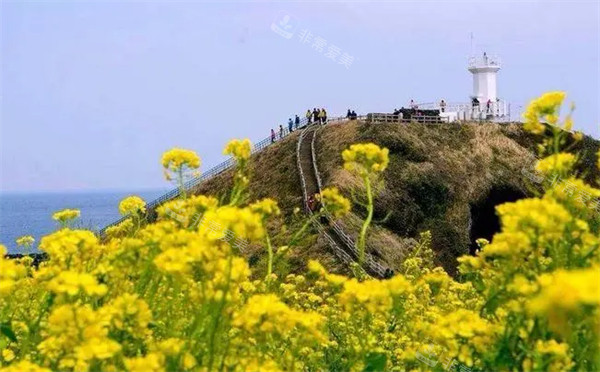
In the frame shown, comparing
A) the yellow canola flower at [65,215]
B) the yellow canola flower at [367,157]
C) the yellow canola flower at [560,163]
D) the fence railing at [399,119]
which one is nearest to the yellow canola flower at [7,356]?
the yellow canola flower at [65,215]

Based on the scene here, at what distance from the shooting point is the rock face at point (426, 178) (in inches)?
1040

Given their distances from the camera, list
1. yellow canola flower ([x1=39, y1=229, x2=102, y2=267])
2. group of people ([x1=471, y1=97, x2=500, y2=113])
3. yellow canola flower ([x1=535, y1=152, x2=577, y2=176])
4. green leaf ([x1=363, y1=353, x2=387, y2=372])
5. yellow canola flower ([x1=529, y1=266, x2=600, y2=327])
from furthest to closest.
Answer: group of people ([x1=471, y1=97, x2=500, y2=113])
green leaf ([x1=363, y1=353, x2=387, y2=372])
yellow canola flower ([x1=535, y1=152, x2=577, y2=176])
yellow canola flower ([x1=39, y1=229, x2=102, y2=267])
yellow canola flower ([x1=529, y1=266, x2=600, y2=327])

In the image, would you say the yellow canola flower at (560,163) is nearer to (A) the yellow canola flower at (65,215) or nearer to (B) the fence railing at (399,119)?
(A) the yellow canola flower at (65,215)

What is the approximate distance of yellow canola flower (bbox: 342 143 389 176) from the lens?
13.0 feet

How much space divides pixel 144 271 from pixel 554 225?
1.55 m

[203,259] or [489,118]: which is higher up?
[489,118]

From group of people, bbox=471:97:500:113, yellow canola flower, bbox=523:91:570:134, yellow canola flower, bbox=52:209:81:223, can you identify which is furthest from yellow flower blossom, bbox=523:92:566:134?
group of people, bbox=471:97:500:113

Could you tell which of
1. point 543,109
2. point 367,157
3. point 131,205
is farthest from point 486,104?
point 543,109

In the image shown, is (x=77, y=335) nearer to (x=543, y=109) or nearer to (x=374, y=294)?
(x=374, y=294)

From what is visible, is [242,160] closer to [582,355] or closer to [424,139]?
[582,355]

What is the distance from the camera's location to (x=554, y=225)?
8.87ft

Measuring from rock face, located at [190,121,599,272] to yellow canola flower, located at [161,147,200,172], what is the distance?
1976 centimetres

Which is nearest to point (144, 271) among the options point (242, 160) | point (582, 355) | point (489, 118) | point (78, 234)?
point (78, 234)

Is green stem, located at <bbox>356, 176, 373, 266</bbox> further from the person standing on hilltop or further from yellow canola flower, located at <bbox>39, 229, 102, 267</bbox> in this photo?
the person standing on hilltop
